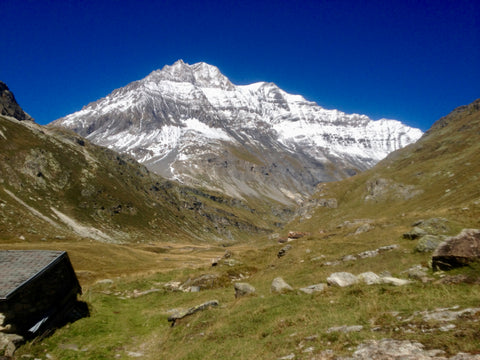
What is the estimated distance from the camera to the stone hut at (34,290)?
52.6 ft

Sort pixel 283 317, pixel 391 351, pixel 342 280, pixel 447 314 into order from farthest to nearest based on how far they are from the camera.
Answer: pixel 342 280
pixel 283 317
pixel 447 314
pixel 391 351

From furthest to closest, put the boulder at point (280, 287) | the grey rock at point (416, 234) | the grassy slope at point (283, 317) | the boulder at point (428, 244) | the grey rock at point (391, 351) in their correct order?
the grey rock at point (416, 234) < the boulder at point (428, 244) < the boulder at point (280, 287) < the grassy slope at point (283, 317) < the grey rock at point (391, 351)

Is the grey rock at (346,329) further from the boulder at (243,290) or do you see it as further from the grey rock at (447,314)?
the boulder at (243,290)

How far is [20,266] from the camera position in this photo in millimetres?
18938

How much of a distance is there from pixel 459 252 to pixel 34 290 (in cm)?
2344

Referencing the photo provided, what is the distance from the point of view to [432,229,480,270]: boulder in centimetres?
1493

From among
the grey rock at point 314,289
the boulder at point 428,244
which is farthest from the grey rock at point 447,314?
the boulder at point 428,244

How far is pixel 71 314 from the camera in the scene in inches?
827

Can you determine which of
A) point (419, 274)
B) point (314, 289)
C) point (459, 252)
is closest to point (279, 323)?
point (314, 289)

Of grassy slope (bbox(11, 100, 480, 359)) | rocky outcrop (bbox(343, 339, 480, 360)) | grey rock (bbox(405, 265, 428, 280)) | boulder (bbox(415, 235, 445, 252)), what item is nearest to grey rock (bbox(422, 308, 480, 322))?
grassy slope (bbox(11, 100, 480, 359))

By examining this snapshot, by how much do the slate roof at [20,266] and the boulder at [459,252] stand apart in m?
22.6

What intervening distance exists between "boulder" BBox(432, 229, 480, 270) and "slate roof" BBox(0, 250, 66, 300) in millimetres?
22616

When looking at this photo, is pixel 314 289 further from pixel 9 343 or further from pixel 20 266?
pixel 20 266

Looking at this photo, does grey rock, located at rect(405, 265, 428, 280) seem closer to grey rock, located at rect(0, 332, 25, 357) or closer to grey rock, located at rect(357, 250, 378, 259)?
grey rock, located at rect(357, 250, 378, 259)
